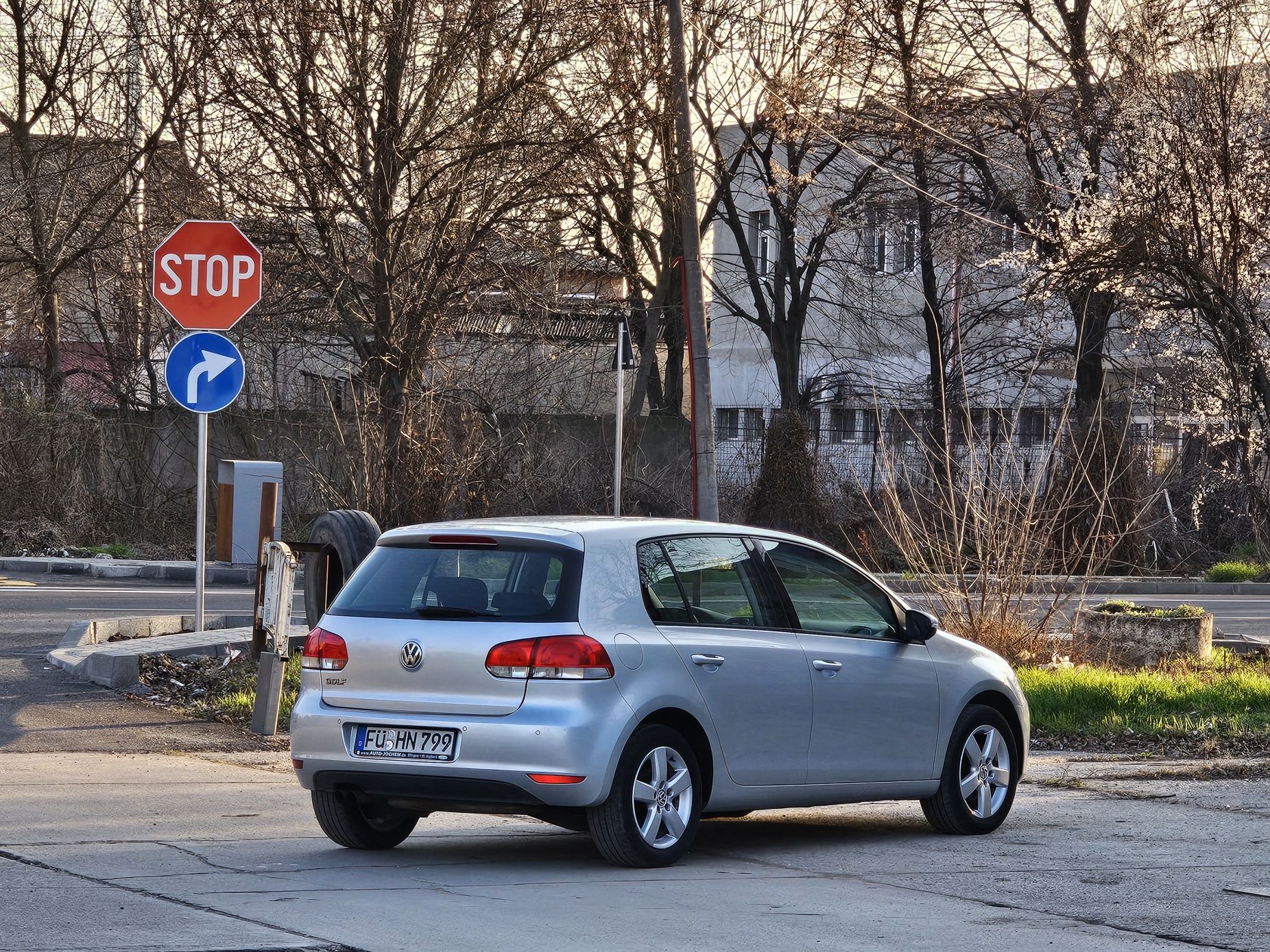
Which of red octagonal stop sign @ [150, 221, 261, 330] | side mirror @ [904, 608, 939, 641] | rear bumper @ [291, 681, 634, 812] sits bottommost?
rear bumper @ [291, 681, 634, 812]

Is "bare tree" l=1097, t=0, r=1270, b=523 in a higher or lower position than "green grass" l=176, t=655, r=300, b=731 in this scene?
higher

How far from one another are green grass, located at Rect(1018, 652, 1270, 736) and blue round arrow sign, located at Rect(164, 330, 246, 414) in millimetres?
6773

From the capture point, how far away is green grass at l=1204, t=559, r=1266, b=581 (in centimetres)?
2648

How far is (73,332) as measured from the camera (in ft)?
107

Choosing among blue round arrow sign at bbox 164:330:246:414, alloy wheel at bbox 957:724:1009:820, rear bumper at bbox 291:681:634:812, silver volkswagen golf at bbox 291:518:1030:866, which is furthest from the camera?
blue round arrow sign at bbox 164:330:246:414

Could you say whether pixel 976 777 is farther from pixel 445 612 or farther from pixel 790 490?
pixel 790 490

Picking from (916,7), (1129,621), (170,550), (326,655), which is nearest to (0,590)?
(170,550)

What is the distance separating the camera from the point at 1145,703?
42.0ft

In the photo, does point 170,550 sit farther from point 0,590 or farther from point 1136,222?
point 1136,222

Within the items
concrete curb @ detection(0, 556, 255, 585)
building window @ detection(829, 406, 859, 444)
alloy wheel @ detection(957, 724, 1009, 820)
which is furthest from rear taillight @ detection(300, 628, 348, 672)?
building window @ detection(829, 406, 859, 444)

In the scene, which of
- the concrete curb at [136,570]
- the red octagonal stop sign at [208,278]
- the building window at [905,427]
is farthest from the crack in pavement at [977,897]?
the building window at [905,427]

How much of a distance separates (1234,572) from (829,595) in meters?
19.8

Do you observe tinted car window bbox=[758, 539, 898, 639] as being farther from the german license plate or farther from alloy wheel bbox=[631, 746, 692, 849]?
the german license plate

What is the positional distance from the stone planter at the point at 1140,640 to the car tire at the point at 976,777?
20.2 feet
